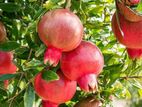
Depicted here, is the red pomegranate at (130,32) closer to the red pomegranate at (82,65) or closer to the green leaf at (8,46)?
the red pomegranate at (82,65)

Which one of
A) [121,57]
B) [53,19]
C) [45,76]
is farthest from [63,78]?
[121,57]

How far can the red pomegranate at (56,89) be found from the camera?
945 mm

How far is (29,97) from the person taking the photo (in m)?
1.04

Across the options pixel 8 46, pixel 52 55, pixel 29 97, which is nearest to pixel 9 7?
pixel 8 46

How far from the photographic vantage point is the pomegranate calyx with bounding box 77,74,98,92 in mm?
884

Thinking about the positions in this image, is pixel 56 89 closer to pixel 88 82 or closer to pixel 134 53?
pixel 88 82

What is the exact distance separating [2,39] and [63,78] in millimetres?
297

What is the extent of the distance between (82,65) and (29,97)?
0.21 meters

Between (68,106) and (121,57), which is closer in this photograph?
(121,57)

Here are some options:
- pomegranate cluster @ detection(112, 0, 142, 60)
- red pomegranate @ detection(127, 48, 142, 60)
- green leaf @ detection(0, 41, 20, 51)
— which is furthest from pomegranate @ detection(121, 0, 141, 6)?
green leaf @ detection(0, 41, 20, 51)

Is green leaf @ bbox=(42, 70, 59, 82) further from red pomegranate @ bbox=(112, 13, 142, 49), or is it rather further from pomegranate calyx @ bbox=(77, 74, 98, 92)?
red pomegranate @ bbox=(112, 13, 142, 49)

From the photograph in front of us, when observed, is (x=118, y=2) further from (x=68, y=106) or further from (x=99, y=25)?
(x=68, y=106)

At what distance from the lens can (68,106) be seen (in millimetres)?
1464

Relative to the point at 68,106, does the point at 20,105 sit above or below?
above
